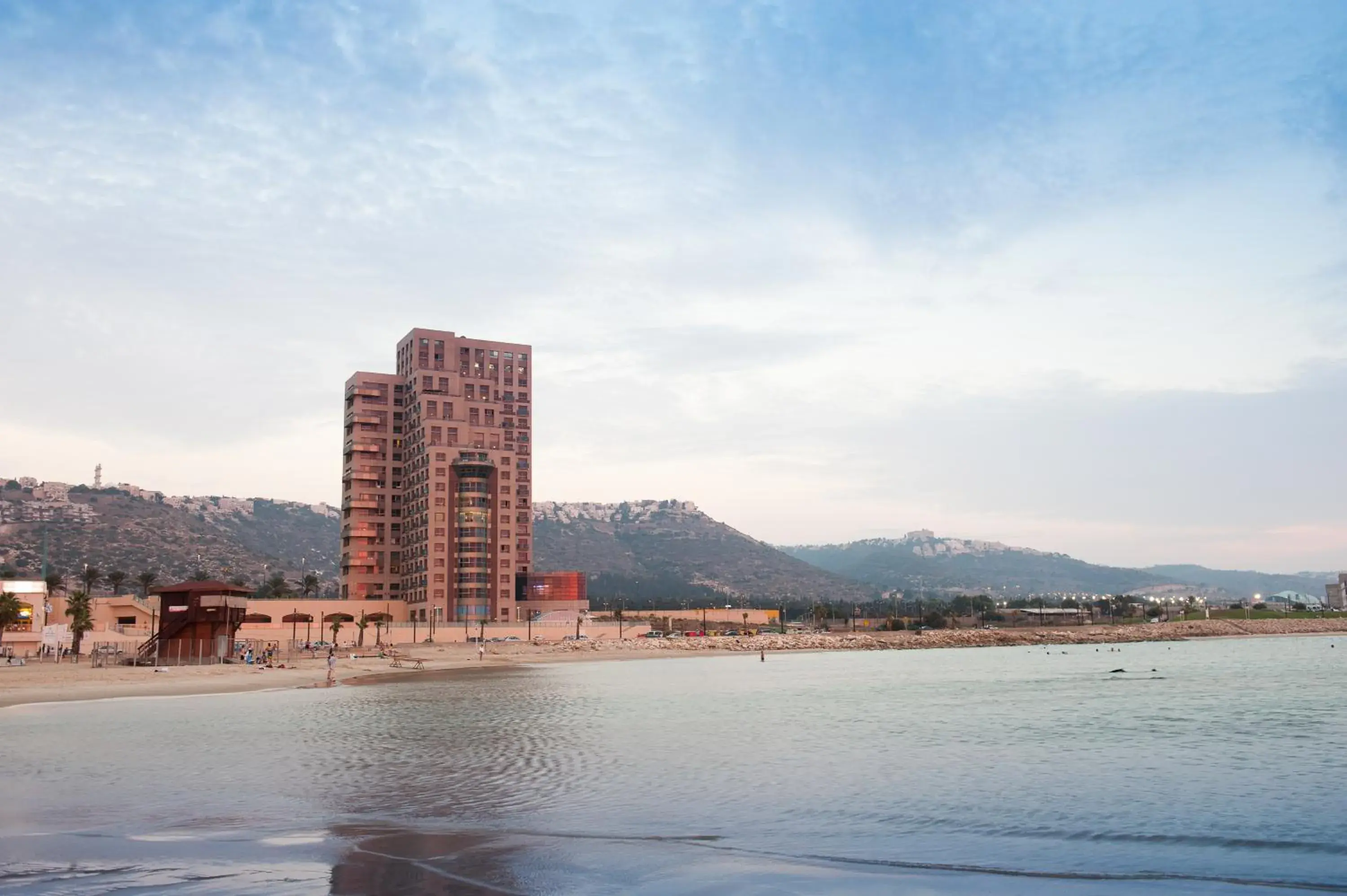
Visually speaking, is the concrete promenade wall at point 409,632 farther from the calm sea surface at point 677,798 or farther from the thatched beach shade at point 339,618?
the calm sea surface at point 677,798

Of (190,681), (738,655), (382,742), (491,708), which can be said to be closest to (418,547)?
(738,655)

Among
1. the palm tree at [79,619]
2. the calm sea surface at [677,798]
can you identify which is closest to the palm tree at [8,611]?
the palm tree at [79,619]

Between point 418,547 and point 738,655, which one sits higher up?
point 418,547

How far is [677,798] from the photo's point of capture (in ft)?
86.9

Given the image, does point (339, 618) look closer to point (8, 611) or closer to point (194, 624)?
point (8, 611)

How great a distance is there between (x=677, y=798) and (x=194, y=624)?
3235 inches

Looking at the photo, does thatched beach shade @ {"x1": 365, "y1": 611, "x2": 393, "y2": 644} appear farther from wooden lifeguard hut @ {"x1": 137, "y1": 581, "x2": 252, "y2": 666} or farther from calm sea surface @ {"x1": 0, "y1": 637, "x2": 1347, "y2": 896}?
calm sea surface @ {"x1": 0, "y1": 637, "x2": 1347, "y2": 896}

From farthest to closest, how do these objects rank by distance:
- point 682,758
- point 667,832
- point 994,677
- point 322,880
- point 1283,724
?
point 994,677
point 1283,724
point 682,758
point 667,832
point 322,880

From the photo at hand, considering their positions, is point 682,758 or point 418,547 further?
point 418,547

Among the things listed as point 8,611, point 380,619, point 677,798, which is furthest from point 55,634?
point 677,798

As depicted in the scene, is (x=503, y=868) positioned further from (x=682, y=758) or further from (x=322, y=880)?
(x=682, y=758)

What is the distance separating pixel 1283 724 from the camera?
4512 centimetres

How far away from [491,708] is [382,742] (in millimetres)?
18229

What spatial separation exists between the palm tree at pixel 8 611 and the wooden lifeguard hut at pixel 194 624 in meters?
14.2
